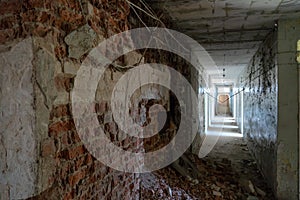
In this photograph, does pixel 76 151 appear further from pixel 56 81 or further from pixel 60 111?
pixel 56 81

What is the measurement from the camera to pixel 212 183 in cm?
349

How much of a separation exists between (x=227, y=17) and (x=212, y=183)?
2.32 m

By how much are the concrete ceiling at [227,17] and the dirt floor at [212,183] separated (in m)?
1.96

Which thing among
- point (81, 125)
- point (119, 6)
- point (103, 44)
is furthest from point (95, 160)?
point (119, 6)

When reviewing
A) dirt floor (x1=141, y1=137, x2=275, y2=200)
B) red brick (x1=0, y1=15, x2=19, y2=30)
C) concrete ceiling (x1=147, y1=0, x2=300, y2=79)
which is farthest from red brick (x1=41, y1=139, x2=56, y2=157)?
concrete ceiling (x1=147, y1=0, x2=300, y2=79)

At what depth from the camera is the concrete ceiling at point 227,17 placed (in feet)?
8.21

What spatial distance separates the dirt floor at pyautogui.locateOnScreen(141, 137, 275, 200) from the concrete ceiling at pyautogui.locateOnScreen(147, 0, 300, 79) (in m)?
1.96

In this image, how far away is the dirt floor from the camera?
272cm

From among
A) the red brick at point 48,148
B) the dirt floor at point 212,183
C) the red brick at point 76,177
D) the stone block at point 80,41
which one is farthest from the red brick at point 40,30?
the dirt floor at point 212,183

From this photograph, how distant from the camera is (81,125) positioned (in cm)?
131

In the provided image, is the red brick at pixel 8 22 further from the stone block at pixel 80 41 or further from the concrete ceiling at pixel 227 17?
the concrete ceiling at pixel 227 17

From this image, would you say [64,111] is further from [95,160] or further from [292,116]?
[292,116]

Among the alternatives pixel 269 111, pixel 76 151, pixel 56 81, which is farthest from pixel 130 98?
pixel 269 111

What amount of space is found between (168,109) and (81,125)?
212 centimetres
